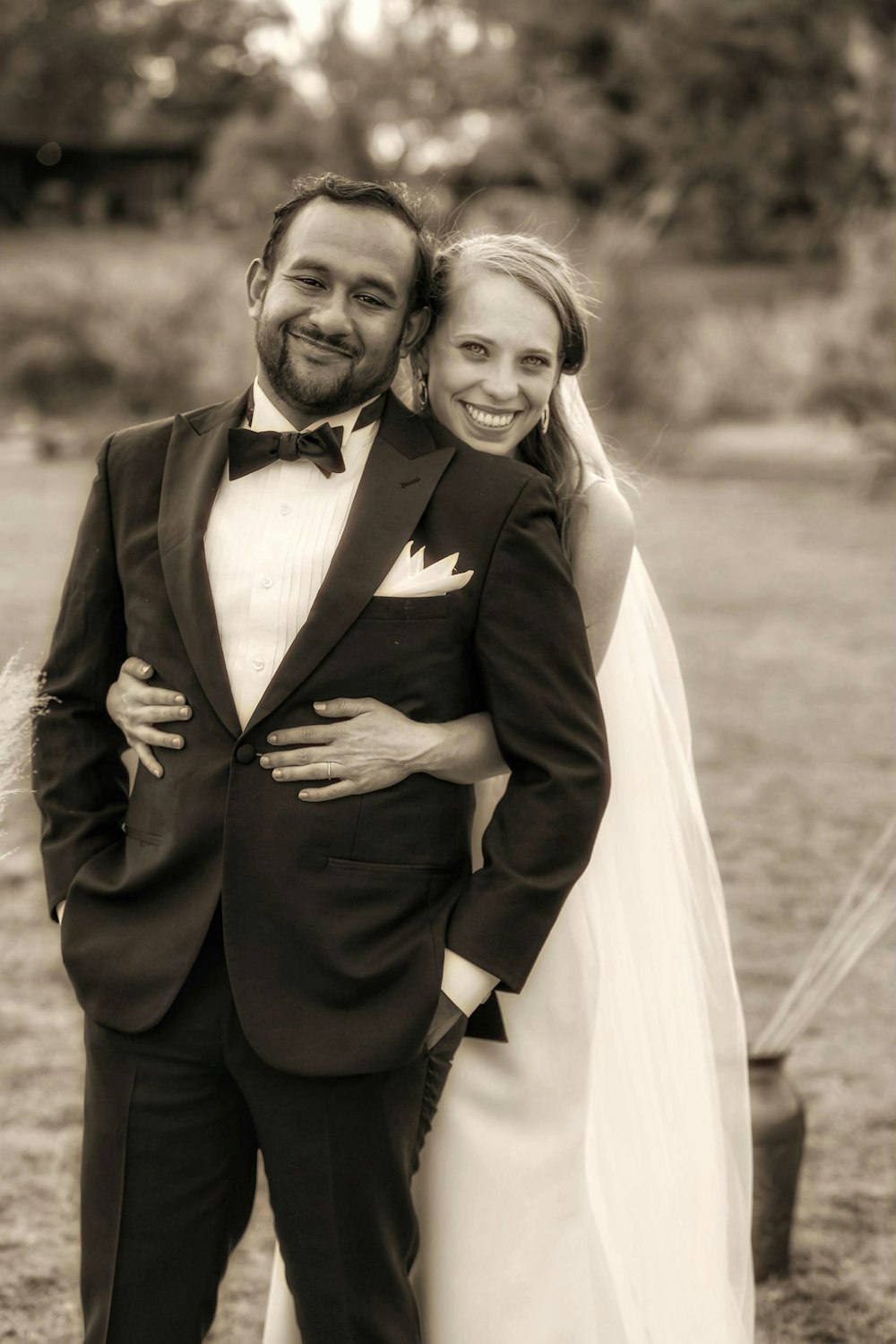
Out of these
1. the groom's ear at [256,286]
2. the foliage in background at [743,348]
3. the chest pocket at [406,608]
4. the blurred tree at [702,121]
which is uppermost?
the blurred tree at [702,121]

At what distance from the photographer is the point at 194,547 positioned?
208cm

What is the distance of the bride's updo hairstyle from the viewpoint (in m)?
2.43

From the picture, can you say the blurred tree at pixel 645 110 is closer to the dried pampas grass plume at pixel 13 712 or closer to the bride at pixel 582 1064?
the bride at pixel 582 1064

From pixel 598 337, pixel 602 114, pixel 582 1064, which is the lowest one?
pixel 582 1064

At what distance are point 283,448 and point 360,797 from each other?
0.54 m

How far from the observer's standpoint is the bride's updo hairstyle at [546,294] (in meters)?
2.43

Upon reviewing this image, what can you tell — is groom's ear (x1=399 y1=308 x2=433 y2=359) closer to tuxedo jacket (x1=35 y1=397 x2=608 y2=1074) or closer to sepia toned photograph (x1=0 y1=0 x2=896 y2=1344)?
sepia toned photograph (x1=0 y1=0 x2=896 y2=1344)

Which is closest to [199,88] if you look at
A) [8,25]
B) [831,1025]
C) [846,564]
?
[8,25]

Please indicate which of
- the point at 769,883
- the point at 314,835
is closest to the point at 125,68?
the point at 769,883

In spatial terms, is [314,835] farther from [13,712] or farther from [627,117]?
[627,117]

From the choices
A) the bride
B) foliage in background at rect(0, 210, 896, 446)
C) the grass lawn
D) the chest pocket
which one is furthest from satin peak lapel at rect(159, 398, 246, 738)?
foliage in background at rect(0, 210, 896, 446)

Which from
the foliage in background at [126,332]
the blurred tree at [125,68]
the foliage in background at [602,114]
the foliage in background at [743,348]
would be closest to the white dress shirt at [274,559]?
the foliage in background at [743,348]

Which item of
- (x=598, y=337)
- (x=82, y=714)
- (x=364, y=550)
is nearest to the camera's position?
(x=364, y=550)

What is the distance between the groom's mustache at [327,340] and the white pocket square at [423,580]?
0.33m
